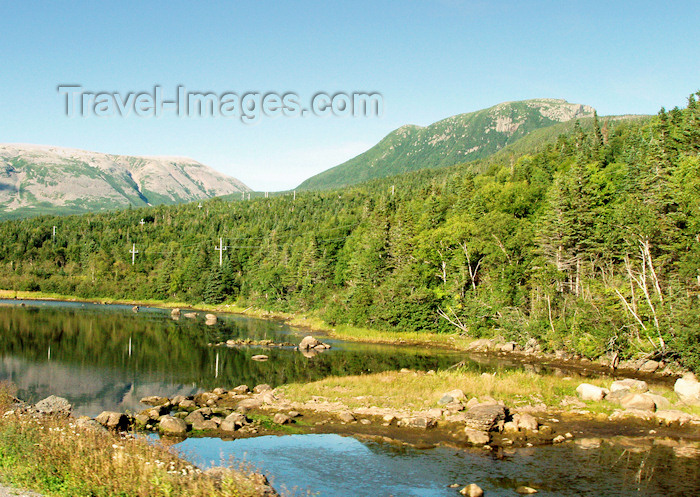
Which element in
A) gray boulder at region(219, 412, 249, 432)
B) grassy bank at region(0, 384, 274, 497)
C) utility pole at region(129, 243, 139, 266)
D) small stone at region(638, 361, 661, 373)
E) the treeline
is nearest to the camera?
grassy bank at region(0, 384, 274, 497)

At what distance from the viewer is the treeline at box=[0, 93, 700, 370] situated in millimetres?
48094

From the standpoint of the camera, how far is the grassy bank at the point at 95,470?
1482 cm

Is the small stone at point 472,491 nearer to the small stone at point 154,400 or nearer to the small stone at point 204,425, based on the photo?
the small stone at point 204,425

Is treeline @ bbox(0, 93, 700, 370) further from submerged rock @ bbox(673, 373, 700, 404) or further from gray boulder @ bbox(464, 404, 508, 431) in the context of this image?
gray boulder @ bbox(464, 404, 508, 431)

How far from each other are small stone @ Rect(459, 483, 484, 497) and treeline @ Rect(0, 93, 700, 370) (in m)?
27.6

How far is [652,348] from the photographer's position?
150ft

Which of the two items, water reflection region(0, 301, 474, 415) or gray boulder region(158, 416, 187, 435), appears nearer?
gray boulder region(158, 416, 187, 435)

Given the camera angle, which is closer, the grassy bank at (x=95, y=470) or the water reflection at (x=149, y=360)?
the grassy bank at (x=95, y=470)

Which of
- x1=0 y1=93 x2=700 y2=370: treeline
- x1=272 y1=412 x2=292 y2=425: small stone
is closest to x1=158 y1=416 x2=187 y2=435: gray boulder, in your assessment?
x1=272 y1=412 x2=292 y2=425: small stone

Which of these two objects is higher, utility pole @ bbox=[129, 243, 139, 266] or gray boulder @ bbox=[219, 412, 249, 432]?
utility pole @ bbox=[129, 243, 139, 266]

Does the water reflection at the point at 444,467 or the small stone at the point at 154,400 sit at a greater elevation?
the water reflection at the point at 444,467

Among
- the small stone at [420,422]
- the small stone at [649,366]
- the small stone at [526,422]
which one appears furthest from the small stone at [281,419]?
the small stone at [649,366]

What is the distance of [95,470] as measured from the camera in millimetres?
15898

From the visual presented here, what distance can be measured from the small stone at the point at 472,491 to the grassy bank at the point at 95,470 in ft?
26.2
